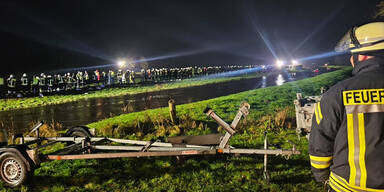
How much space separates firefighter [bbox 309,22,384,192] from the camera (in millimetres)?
1778

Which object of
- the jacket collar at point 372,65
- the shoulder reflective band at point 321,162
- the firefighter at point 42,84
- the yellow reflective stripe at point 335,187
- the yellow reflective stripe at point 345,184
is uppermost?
the firefighter at point 42,84

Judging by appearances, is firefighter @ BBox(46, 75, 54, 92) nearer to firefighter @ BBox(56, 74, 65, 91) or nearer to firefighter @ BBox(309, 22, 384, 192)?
firefighter @ BBox(56, 74, 65, 91)

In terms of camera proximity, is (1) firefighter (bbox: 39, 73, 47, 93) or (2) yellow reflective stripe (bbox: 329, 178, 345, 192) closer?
(2) yellow reflective stripe (bbox: 329, 178, 345, 192)

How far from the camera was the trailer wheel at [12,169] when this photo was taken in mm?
4410

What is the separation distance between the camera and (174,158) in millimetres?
5711

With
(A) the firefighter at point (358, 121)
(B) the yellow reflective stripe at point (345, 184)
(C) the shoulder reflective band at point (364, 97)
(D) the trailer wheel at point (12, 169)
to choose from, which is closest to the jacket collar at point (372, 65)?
(A) the firefighter at point (358, 121)

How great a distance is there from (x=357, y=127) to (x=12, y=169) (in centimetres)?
583

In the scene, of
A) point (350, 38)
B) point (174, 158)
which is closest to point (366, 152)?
point (350, 38)

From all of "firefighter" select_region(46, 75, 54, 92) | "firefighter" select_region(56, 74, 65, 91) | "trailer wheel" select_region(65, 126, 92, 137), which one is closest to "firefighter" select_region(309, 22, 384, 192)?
"trailer wheel" select_region(65, 126, 92, 137)

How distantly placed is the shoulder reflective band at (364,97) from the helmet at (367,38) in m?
0.37

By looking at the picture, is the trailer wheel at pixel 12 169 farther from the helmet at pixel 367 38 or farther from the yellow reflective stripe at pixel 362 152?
the helmet at pixel 367 38

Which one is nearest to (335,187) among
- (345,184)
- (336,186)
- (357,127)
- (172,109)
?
(336,186)

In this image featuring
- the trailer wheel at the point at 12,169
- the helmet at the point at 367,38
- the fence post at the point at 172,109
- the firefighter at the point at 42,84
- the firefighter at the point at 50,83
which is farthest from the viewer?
the firefighter at the point at 50,83

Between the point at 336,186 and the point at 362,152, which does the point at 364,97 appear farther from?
the point at 336,186
